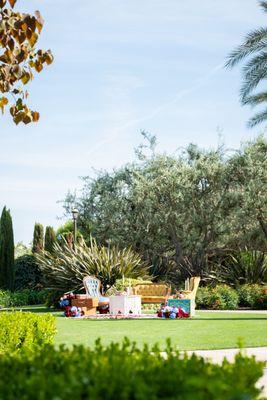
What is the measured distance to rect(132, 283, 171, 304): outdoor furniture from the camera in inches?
947

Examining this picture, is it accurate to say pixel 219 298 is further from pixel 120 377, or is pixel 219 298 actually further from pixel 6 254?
pixel 120 377

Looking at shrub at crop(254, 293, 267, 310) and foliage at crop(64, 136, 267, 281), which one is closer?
shrub at crop(254, 293, 267, 310)

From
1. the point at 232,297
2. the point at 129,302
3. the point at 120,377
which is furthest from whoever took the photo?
the point at 232,297

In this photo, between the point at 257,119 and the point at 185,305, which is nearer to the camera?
the point at 185,305

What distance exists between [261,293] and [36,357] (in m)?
21.6

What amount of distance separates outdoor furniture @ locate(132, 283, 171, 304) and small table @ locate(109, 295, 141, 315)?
199 cm

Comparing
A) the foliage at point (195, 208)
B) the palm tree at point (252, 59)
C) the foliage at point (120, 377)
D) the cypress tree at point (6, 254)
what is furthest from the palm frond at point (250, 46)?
the foliage at point (120, 377)

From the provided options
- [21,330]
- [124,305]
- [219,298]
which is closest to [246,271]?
[219,298]

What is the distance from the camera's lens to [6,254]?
3247 cm

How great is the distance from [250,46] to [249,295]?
29.7ft

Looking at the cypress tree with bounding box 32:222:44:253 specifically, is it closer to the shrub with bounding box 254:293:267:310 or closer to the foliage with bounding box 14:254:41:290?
the foliage with bounding box 14:254:41:290

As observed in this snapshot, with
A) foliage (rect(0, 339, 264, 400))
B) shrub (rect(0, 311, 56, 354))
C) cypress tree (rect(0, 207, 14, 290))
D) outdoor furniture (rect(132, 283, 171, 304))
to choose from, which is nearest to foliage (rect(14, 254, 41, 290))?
cypress tree (rect(0, 207, 14, 290))

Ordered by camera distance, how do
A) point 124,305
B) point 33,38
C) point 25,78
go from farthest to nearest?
point 124,305, point 25,78, point 33,38

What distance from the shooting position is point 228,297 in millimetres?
24719
